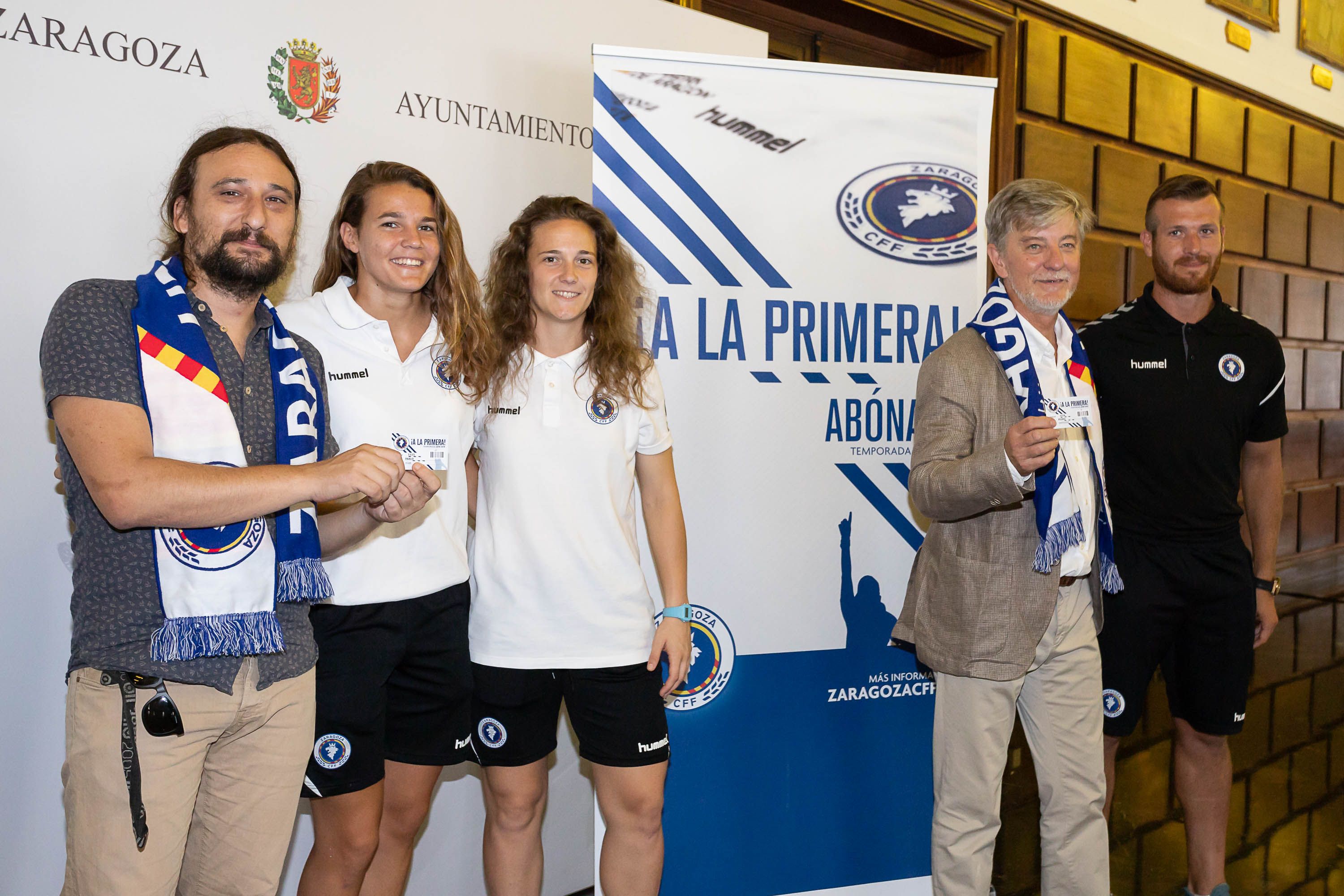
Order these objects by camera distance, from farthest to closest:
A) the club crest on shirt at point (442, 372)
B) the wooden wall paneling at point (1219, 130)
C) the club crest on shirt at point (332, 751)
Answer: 1. the wooden wall paneling at point (1219, 130)
2. the club crest on shirt at point (442, 372)
3. the club crest on shirt at point (332, 751)

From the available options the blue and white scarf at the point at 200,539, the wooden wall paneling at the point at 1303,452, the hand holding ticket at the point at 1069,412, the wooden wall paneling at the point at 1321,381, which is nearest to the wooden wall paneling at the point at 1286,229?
the wooden wall paneling at the point at 1321,381

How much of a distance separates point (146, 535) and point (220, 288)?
1.43ft

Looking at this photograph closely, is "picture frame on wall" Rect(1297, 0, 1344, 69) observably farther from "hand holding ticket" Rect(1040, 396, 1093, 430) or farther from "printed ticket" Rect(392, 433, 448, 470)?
"printed ticket" Rect(392, 433, 448, 470)

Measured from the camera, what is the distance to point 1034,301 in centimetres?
208

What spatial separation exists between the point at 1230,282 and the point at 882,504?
15.9 ft

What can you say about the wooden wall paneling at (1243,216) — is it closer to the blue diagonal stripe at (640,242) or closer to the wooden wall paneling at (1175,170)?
the wooden wall paneling at (1175,170)

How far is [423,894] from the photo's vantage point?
Answer: 2.51 meters

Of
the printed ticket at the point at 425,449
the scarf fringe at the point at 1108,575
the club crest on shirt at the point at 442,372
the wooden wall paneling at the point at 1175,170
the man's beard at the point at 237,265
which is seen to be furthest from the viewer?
the wooden wall paneling at the point at 1175,170

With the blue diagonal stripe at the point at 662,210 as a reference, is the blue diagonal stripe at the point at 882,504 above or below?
below

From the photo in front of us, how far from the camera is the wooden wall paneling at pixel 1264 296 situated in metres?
6.27

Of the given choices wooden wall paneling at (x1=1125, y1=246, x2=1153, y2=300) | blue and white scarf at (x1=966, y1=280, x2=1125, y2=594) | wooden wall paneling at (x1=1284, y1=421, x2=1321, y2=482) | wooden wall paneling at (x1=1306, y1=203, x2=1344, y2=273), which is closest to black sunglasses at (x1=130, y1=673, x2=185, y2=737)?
blue and white scarf at (x1=966, y1=280, x2=1125, y2=594)

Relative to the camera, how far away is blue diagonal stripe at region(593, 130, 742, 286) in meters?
2.33

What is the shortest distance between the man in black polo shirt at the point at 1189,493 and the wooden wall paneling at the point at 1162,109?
3.17 m

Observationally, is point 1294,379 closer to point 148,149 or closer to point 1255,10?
point 1255,10
